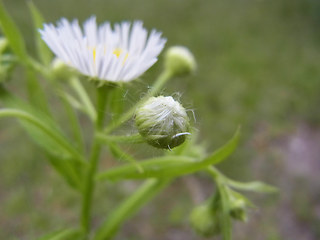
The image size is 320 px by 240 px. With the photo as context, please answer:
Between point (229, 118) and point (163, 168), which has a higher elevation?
point (229, 118)

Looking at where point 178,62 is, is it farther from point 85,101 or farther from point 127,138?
point 127,138

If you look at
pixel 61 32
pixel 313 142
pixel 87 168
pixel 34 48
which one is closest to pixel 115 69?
pixel 61 32

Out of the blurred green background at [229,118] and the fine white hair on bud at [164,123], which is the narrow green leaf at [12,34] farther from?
the fine white hair on bud at [164,123]

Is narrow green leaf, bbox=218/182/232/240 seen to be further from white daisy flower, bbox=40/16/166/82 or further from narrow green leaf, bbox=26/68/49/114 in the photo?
narrow green leaf, bbox=26/68/49/114

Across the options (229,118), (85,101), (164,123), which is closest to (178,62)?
(85,101)

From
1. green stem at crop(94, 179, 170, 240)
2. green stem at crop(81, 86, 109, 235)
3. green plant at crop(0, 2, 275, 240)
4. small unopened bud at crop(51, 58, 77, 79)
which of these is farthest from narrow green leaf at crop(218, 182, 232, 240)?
small unopened bud at crop(51, 58, 77, 79)

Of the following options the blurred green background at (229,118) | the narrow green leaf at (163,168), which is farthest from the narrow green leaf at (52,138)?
the blurred green background at (229,118)
